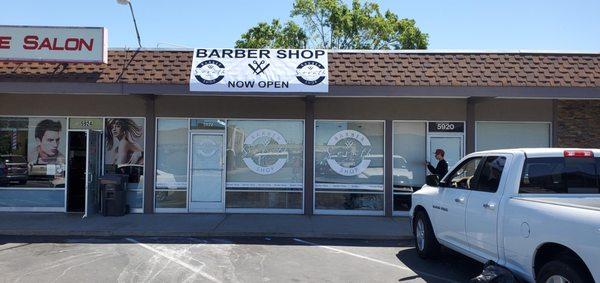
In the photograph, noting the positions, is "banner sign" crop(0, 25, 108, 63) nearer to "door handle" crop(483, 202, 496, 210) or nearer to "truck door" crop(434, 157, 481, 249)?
"truck door" crop(434, 157, 481, 249)

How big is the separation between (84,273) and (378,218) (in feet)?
23.5

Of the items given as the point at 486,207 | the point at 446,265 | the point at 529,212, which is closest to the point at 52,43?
the point at 446,265

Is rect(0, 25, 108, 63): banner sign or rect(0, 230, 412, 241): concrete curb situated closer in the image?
rect(0, 230, 412, 241): concrete curb

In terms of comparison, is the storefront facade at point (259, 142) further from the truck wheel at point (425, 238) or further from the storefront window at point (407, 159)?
the truck wheel at point (425, 238)

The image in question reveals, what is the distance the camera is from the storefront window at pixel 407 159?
12.9 meters

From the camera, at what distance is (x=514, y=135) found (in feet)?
42.3

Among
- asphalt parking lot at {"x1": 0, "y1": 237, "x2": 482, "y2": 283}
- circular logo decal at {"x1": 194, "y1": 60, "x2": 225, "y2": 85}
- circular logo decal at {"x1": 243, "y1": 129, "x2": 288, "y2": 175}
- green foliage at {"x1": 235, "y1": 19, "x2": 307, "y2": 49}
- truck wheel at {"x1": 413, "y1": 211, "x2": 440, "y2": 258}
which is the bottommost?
asphalt parking lot at {"x1": 0, "y1": 237, "x2": 482, "y2": 283}

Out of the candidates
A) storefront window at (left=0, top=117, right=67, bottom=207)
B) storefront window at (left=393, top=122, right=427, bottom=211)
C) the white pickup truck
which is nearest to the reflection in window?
the white pickup truck

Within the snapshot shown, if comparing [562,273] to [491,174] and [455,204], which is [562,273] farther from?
[455,204]

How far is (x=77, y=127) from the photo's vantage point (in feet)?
42.2

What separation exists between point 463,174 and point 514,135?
6.14 m

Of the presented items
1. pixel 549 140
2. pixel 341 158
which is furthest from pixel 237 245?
pixel 549 140

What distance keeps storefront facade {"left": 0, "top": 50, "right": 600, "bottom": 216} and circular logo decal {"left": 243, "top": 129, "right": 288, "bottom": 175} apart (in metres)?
0.03

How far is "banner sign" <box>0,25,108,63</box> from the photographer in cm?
1166
